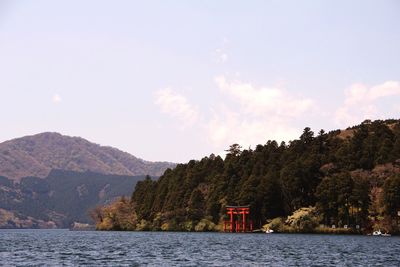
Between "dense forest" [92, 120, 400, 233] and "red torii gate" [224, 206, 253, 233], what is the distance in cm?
242

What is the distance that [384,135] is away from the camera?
546ft

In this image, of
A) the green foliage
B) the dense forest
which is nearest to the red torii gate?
the dense forest

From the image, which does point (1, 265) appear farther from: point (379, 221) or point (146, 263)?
point (379, 221)

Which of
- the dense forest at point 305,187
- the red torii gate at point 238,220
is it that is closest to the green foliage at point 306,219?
the dense forest at point 305,187

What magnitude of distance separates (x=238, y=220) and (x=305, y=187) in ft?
63.3

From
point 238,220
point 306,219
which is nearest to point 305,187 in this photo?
point 306,219

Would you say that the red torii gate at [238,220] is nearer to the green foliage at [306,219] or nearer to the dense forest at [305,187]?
the dense forest at [305,187]

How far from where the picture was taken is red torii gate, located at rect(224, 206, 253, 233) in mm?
155200

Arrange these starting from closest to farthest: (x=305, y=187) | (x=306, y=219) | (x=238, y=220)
→ (x=306, y=219), (x=305, y=187), (x=238, y=220)

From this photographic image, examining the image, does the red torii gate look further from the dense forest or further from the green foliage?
the green foliage

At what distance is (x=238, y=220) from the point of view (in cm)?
16000

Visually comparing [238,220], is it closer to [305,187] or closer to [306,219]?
[305,187]

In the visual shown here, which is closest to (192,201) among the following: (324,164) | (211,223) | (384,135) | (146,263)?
(211,223)

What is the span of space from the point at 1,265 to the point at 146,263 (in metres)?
13.5
